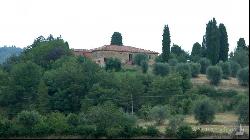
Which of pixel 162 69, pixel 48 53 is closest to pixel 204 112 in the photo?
pixel 162 69

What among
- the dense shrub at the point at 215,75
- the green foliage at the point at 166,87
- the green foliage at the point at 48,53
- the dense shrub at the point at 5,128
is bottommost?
the dense shrub at the point at 5,128

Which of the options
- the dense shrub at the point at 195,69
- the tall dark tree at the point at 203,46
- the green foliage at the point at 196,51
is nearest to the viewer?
the dense shrub at the point at 195,69

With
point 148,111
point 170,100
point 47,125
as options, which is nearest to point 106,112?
point 47,125

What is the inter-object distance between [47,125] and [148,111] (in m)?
9.19

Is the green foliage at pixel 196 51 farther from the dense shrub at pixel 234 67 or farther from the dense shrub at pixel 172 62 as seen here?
the dense shrub at pixel 234 67

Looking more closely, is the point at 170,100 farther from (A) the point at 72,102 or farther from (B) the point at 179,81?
(A) the point at 72,102

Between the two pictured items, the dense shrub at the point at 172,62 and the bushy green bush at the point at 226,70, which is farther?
the dense shrub at the point at 172,62

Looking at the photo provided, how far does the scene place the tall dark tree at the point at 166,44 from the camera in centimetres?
5035

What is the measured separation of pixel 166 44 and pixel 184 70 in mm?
5805

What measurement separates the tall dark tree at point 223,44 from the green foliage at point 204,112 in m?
19.0

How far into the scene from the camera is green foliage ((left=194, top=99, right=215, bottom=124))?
3066 cm

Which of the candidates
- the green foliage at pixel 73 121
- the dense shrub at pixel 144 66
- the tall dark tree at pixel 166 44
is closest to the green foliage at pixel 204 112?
the green foliage at pixel 73 121

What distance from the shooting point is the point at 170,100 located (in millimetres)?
37688

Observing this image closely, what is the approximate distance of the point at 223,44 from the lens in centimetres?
4962
